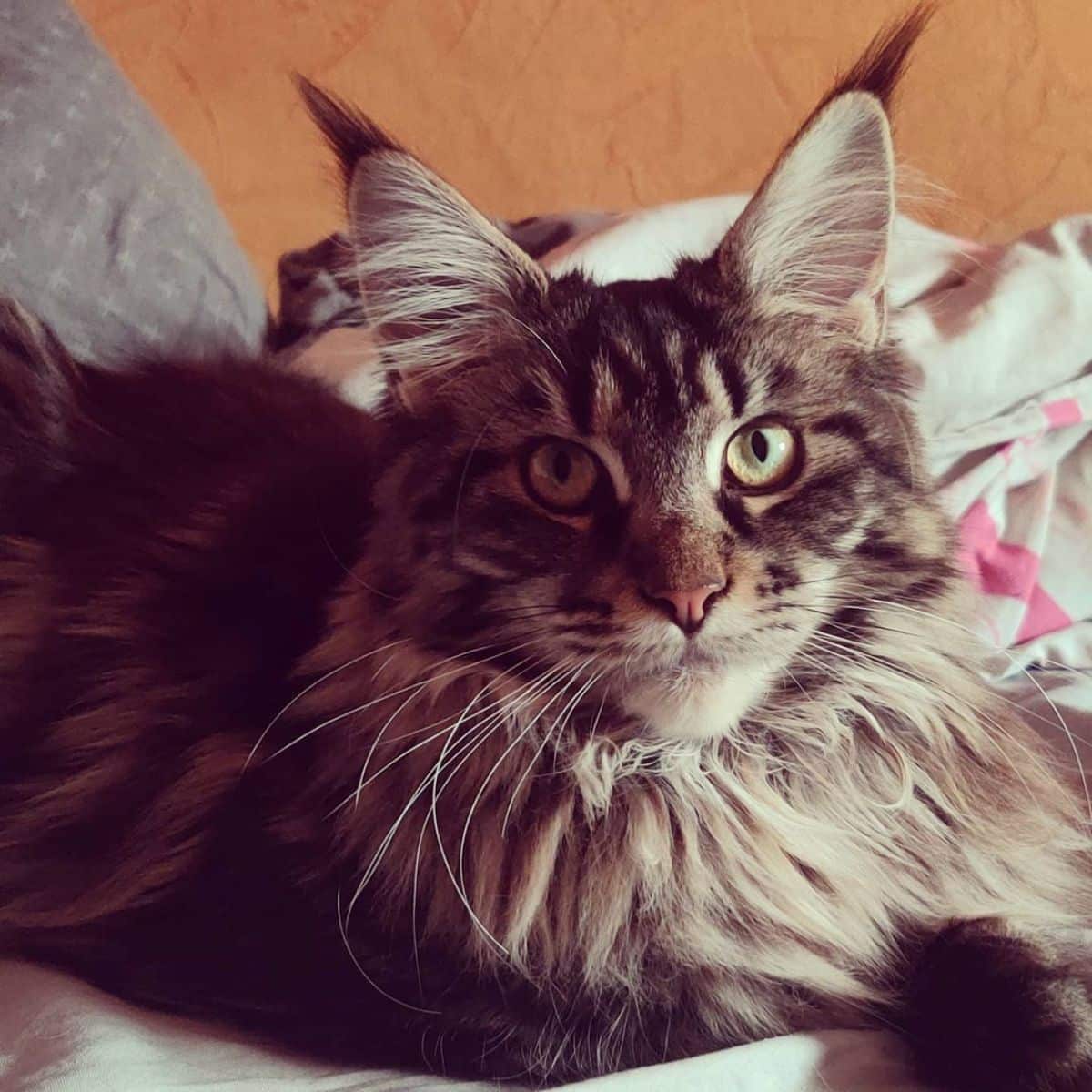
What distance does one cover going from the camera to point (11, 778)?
108 centimetres

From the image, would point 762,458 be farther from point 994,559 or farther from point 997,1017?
point 994,559

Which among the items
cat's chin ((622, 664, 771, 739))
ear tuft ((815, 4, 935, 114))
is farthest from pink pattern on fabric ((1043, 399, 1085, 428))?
cat's chin ((622, 664, 771, 739))

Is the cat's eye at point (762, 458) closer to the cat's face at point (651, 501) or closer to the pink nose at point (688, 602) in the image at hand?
the cat's face at point (651, 501)

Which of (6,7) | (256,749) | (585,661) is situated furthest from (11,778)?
(6,7)

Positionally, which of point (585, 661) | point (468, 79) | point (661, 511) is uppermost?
point (468, 79)

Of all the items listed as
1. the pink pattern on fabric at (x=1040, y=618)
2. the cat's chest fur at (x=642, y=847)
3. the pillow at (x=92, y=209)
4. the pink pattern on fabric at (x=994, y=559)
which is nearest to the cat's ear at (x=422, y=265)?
the cat's chest fur at (x=642, y=847)

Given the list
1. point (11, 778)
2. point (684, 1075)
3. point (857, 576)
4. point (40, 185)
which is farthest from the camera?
point (40, 185)

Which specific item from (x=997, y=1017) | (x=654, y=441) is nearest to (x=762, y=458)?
(x=654, y=441)

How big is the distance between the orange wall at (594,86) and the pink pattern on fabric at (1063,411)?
2.52 ft

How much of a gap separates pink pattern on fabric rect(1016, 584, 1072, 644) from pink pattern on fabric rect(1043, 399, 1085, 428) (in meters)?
0.26

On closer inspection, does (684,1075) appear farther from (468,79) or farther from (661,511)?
(468,79)

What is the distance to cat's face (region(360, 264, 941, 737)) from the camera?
776mm

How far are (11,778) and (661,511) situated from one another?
0.78m

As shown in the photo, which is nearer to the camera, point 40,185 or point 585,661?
point 585,661
